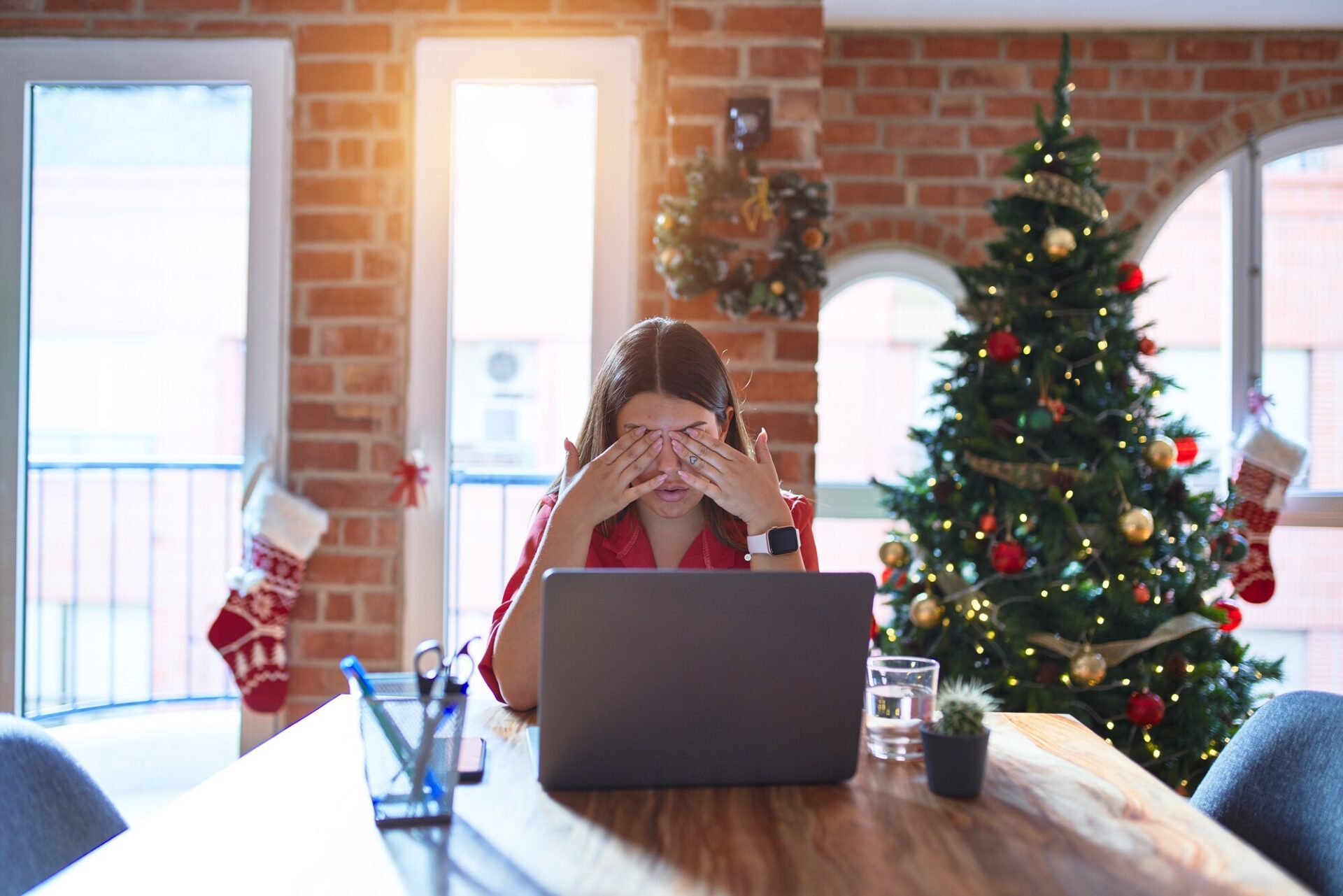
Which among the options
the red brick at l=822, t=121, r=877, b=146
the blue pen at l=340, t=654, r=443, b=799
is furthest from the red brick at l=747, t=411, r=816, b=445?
the blue pen at l=340, t=654, r=443, b=799

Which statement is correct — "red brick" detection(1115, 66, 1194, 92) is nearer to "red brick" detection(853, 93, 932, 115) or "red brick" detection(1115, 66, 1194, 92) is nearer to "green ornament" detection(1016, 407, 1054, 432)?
"red brick" detection(853, 93, 932, 115)

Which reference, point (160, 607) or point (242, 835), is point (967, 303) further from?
point (160, 607)

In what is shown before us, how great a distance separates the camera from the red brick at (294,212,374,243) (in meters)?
2.89

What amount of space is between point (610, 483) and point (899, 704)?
56 cm

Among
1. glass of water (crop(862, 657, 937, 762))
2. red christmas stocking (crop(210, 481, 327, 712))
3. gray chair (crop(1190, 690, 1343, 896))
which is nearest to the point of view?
gray chair (crop(1190, 690, 1343, 896))

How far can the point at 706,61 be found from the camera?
2561 millimetres

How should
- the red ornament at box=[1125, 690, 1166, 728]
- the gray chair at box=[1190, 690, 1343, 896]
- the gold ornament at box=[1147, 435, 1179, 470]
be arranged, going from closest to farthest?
the gray chair at box=[1190, 690, 1343, 896]
the red ornament at box=[1125, 690, 1166, 728]
the gold ornament at box=[1147, 435, 1179, 470]

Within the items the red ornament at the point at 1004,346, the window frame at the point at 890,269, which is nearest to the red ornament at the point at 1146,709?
the red ornament at the point at 1004,346

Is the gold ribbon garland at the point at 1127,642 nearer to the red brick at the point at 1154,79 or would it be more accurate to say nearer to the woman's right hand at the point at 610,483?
the woman's right hand at the point at 610,483

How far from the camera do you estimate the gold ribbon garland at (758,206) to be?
8.05ft

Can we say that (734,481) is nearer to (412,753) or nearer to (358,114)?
(412,753)

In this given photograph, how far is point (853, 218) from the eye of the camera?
11.3 feet

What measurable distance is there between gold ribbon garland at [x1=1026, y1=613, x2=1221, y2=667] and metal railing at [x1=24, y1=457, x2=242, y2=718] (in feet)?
8.45

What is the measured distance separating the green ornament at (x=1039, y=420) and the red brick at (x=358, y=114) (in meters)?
1.83
